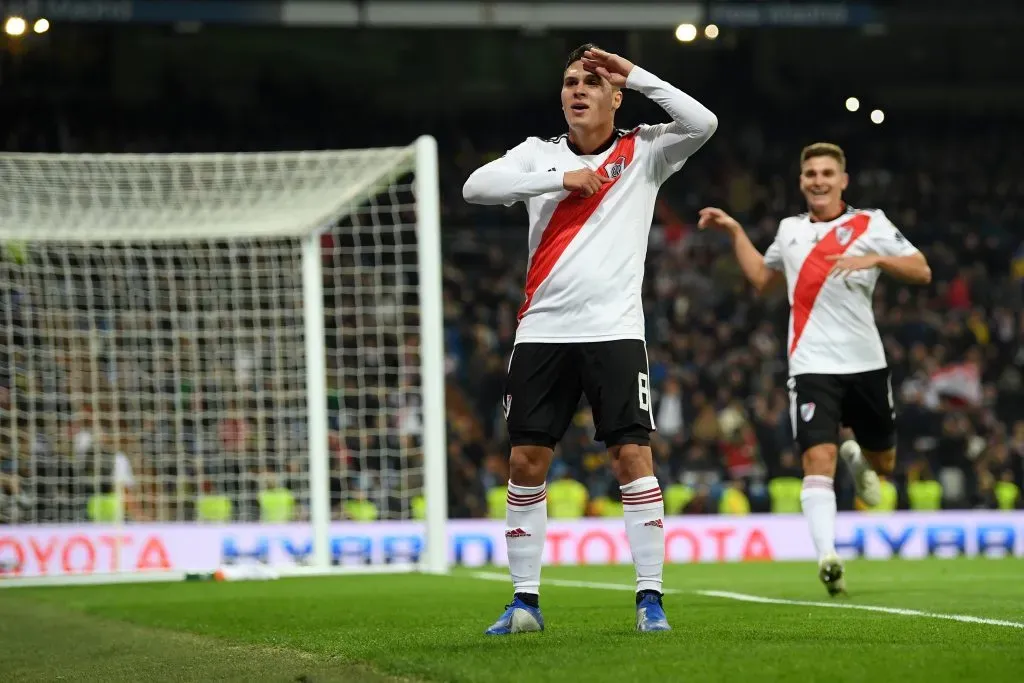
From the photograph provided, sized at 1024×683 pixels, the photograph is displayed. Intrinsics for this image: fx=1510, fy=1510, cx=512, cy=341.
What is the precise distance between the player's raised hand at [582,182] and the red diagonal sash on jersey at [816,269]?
326 cm

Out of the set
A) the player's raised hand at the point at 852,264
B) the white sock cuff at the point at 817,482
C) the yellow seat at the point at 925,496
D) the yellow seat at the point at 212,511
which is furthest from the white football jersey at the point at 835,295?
the yellow seat at the point at 925,496

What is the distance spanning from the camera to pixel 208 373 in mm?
19578

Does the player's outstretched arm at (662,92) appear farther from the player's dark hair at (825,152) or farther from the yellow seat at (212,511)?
the yellow seat at (212,511)

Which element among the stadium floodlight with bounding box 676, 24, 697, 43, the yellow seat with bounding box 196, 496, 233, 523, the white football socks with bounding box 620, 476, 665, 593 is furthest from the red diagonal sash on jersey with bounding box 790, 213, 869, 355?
the stadium floodlight with bounding box 676, 24, 697, 43

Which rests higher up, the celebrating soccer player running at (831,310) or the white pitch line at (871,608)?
the celebrating soccer player running at (831,310)

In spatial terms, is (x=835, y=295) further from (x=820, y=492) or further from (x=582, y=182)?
(x=582, y=182)

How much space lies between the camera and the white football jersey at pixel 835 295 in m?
8.32

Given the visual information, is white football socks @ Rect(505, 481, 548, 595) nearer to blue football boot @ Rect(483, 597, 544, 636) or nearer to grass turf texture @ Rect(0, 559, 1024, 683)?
blue football boot @ Rect(483, 597, 544, 636)

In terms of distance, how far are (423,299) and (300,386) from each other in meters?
9.93

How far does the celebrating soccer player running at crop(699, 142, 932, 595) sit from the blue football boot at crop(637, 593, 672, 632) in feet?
9.24

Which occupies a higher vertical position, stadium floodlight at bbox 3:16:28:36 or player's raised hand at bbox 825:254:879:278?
stadium floodlight at bbox 3:16:28:36

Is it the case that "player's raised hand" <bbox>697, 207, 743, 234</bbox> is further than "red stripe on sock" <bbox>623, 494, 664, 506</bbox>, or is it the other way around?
"player's raised hand" <bbox>697, 207, 743, 234</bbox>

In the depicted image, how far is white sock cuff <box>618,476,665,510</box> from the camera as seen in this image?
548 cm

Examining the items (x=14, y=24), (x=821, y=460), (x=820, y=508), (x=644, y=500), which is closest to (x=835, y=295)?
(x=821, y=460)
